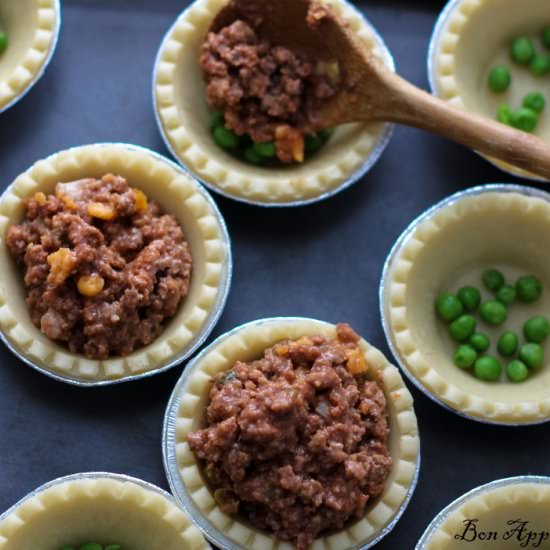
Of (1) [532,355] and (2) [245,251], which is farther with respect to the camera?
(2) [245,251]

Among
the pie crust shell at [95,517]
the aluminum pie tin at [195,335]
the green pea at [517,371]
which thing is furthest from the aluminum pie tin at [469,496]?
the aluminum pie tin at [195,335]

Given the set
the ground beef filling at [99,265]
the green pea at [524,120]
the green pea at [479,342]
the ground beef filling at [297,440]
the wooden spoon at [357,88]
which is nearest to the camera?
the ground beef filling at [297,440]

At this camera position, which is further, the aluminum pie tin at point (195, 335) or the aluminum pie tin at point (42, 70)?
the aluminum pie tin at point (42, 70)

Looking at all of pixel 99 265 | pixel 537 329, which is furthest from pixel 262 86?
pixel 537 329

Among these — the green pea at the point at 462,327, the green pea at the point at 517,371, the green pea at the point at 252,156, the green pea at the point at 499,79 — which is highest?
the green pea at the point at 499,79

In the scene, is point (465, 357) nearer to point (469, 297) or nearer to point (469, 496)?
point (469, 297)

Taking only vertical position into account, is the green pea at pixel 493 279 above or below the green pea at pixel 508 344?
above

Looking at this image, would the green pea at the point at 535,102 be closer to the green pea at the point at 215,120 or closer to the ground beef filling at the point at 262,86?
the ground beef filling at the point at 262,86
